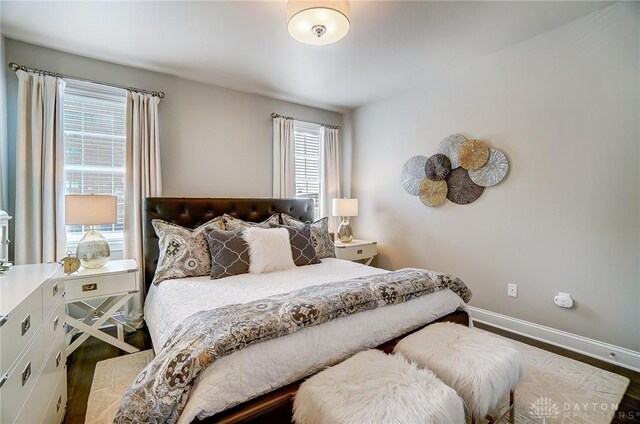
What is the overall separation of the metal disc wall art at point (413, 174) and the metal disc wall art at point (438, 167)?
0.08 meters

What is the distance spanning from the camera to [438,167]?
334 centimetres

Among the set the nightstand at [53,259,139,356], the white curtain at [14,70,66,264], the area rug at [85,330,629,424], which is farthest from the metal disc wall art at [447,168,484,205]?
the white curtain at [14,70,66,264]

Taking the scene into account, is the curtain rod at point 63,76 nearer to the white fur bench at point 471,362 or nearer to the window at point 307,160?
the window at point 307,160

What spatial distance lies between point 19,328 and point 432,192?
344 cm

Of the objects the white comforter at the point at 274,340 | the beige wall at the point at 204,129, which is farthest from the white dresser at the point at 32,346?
the beige wall at the point at 204,129

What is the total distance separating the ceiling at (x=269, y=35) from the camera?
7.09ft

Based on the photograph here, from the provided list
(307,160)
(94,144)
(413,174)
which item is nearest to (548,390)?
(413,174)

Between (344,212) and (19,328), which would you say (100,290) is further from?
(344,212)

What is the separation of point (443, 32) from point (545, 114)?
45.4 inches

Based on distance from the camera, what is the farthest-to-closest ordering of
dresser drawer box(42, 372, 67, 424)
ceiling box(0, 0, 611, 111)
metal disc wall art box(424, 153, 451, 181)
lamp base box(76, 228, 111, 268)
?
metal disc wall art box(424, 153, 451, 181)
lamp base box(76, 228, 111, 268)
ceiling box(0, 0, 611, 111)
dresser drawer box(42, 372, 67, 424)

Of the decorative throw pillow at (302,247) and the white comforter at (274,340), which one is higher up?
the decorative throw pillow at (302,247)

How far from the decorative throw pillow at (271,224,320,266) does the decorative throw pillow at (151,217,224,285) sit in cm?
77

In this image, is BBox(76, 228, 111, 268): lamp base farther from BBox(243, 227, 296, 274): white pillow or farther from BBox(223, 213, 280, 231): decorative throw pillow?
BBox(243, 227, 296, 274): white pillow

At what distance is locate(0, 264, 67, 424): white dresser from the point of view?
3.29ft
